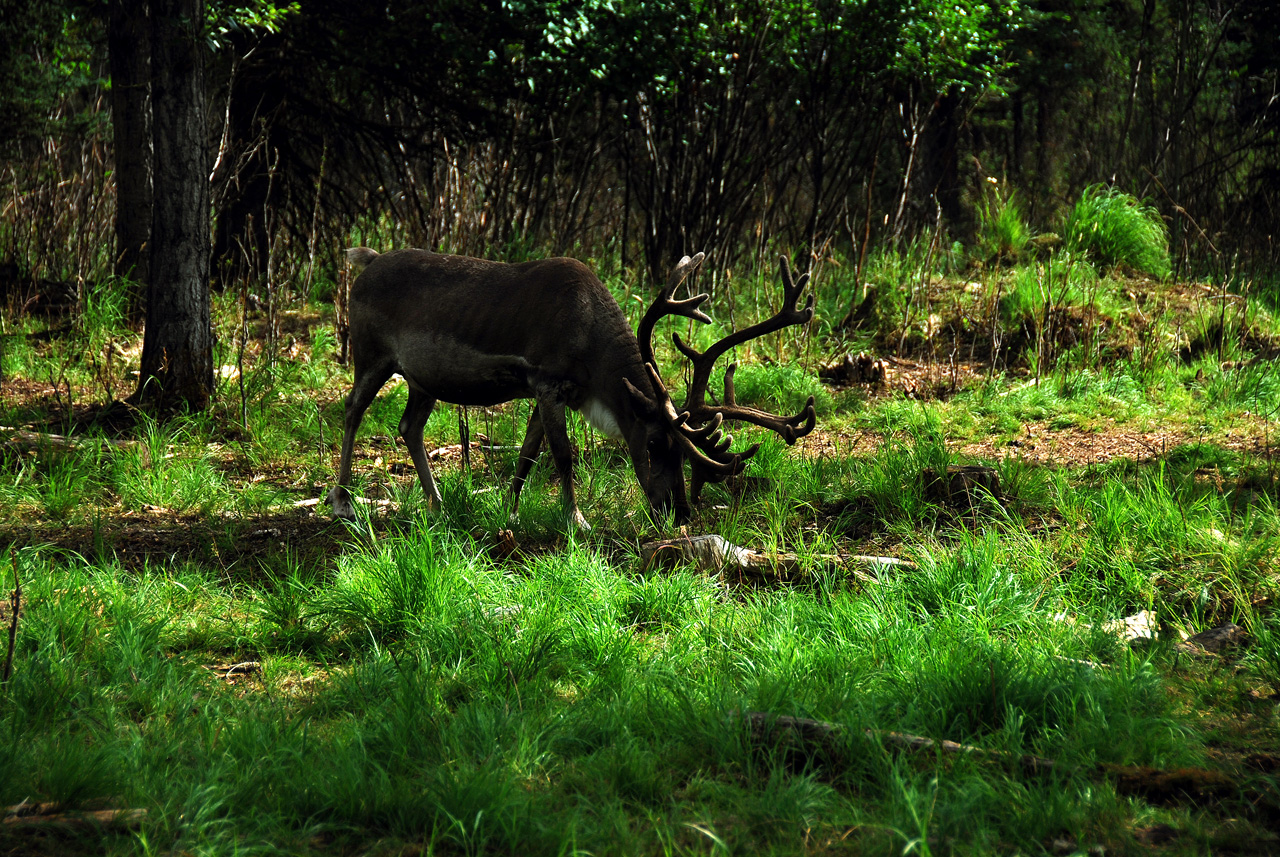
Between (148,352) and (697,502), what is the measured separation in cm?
421

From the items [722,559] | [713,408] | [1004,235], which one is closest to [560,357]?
[713,408]

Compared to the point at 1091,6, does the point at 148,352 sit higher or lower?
lower

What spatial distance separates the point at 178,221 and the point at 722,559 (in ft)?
15.5

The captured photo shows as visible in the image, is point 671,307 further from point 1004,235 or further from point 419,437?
point 1004,235

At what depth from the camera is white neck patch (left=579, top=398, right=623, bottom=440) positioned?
226 inches

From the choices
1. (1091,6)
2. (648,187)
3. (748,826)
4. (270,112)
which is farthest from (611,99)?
(748,826)

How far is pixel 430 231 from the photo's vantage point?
28.4 ft

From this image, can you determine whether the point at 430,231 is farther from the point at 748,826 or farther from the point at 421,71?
the point at 748,826

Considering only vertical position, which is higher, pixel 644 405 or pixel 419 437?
pixel 644 405

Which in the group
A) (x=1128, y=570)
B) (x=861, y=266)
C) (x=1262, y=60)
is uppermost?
(x=1262, y=60)

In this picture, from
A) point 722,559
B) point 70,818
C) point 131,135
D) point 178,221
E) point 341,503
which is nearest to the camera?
point 70,818

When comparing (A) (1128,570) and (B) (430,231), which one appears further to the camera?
(B) (430,231)

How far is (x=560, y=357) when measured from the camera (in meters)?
5.67

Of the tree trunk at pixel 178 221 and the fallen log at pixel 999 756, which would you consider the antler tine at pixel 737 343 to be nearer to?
the fallen log at pixel 999 756
